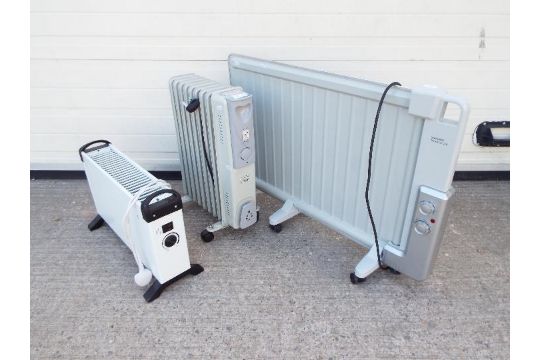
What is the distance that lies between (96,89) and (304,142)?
1490mm

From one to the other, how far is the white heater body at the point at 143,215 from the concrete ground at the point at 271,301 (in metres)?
0.16

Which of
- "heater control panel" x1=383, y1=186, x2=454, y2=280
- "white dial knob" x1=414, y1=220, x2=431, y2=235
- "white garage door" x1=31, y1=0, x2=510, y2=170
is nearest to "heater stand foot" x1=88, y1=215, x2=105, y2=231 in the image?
"white garage door" x1=31, y1=0, x2=510, y2=170


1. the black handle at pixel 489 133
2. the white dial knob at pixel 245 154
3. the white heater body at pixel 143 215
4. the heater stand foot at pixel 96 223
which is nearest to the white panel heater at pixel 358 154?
the white dial knob at pixel 245 154

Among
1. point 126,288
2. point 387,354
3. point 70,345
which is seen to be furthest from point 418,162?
point 70,345

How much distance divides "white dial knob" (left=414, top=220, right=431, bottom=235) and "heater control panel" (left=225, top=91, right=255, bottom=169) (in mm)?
830

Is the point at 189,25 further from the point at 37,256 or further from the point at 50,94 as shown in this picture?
the point at 37,256

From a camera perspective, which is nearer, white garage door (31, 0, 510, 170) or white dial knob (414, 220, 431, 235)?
white dial knob (414, 220, 431, 235)

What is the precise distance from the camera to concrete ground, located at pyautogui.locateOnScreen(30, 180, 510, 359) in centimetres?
145

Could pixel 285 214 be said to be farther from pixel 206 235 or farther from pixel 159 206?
pixel 159 206

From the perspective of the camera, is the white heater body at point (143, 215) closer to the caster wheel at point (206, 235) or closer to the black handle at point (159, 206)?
the black handle at point (159, 206)

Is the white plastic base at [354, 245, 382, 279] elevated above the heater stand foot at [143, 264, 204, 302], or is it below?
above

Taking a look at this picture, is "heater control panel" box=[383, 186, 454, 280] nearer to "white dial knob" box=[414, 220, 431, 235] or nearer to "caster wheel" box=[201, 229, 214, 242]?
"white dial knob" box=[414, 220, 431, 235]

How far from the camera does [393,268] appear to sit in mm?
1698

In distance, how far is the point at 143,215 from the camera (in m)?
1.46
